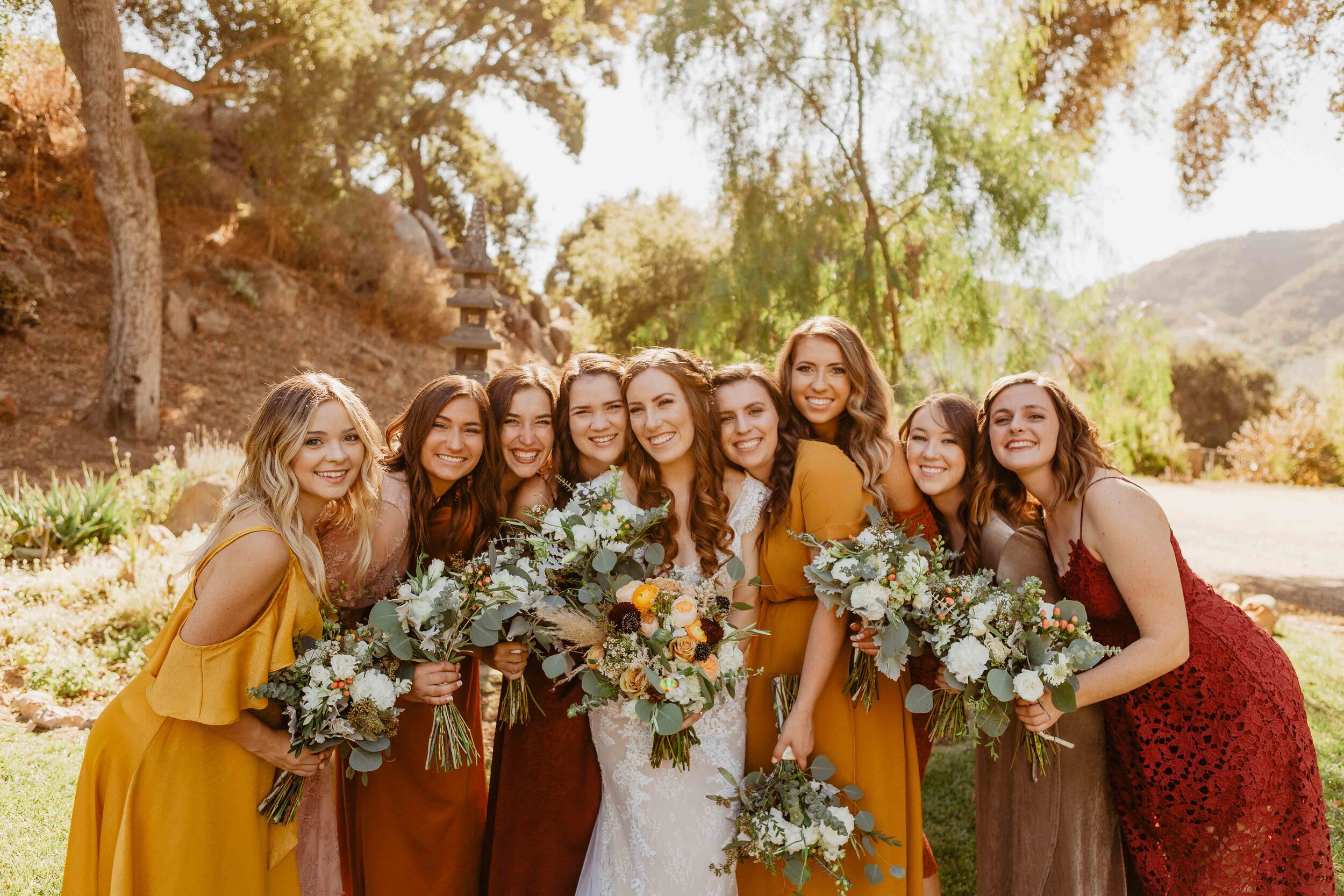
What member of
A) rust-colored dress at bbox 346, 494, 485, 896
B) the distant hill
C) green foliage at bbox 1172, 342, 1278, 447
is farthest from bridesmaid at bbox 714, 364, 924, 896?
the distant hill

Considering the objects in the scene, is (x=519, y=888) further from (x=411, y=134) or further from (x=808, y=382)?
(x=411, y=134)

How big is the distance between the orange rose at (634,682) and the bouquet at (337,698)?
803mm

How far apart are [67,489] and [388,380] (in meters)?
9.38

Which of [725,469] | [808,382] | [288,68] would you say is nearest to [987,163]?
[808,382]

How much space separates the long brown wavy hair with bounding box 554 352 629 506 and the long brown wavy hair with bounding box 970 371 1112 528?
160 cm

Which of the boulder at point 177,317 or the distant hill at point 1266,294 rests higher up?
the distant hill at point 1266,294

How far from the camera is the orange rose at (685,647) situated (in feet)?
9.58

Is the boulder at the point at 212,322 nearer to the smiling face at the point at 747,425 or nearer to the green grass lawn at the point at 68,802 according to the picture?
the green grass lawn at the point at 68,802

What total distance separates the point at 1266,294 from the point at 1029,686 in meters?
122

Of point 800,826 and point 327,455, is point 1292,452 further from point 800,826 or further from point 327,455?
point 327,455

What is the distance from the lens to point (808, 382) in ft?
13.3

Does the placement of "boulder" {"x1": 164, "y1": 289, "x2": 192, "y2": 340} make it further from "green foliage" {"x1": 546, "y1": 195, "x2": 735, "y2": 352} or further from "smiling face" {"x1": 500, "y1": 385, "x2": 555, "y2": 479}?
"smiling face" {"x1": 500, "y1": 385, "x2": 555, "y2": 479}

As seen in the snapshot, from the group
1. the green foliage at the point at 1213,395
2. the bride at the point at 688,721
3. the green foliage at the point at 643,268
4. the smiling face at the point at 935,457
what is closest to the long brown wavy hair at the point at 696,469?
the bride at the point at 688,721

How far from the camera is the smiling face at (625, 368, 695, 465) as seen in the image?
3604 mm
